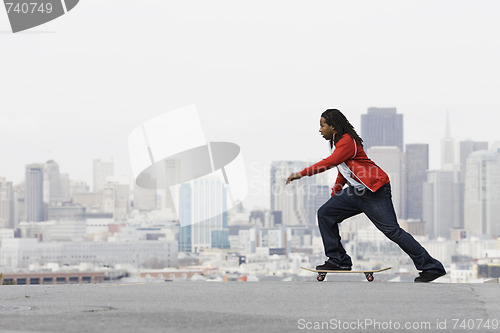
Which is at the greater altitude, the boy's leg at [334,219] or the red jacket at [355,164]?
the red jacket at [355,164]

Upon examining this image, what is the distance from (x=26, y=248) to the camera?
188000mm

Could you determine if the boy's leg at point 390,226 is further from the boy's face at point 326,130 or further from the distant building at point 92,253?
the distant building at point 92,253

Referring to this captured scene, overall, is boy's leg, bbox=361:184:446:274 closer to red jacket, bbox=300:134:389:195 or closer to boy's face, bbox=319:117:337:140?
red jacket, bbox=300:134:389:195

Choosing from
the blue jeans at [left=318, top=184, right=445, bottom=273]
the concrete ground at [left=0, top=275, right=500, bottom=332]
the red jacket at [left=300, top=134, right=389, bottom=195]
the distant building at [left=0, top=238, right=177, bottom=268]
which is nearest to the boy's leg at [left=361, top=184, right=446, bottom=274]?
the blue jeans at [left=318, top=184, right=445, bottom=273]

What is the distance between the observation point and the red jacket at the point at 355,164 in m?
8.04

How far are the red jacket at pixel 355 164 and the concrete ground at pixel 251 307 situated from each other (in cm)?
83

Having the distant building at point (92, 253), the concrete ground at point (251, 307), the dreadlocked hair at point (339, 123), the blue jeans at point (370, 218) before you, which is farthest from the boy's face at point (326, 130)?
the distant building at point (92, 253)

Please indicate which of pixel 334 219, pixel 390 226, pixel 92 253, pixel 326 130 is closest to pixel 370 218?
pixel 390 226

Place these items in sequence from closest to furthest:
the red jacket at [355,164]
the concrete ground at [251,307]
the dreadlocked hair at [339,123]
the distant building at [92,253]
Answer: the concrete ground at [251,307] < the red jacket at [355,164] < the dreadlocked hair at [339,123] < the distant building at [92,253]

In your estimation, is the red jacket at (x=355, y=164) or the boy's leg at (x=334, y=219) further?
the boy's leg at (x=334, y=219)

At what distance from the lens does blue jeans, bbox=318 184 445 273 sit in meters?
8.13

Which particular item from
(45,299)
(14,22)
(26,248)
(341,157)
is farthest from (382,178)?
(26,248)

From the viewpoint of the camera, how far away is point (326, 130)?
8.25 meters

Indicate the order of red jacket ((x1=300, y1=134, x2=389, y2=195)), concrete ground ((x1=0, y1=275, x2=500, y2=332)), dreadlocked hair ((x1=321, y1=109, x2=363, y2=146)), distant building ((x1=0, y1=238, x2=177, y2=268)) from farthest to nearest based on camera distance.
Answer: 1. distant building ((x1=0, y1=238, x2=177, y2=268))
2. dreadlocked hair ((x1=321, y1=109, x2=363, y2=146))
3. red jacket ((x1=300, y1=134, x2=389, y2=195))
4. concrete ground ((x1=0, y1=275, x2=500, y2=332))
